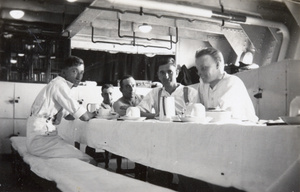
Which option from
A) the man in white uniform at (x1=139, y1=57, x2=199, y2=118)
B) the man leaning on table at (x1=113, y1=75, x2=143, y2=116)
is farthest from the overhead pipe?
the man in white uniform at (x1=139, y1=57, x2=199, y2=118)

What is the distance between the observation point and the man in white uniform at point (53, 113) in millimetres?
2609

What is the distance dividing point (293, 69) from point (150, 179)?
82.6 inches

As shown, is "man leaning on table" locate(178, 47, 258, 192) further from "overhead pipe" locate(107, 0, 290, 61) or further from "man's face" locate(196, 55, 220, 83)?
"overhead pipe" locate(107, 0, 290, 61)

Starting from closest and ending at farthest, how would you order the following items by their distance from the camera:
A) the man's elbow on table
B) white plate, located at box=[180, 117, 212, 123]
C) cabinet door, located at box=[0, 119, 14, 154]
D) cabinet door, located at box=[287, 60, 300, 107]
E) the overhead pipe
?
white plate, located at box=[180, 117, 212, 123] < the man's elbow on table < cabinet door, located at box=[287, 60, 300, 107] < the overhead pipe < cabinet door, located at box=[0, 119, 14, 154]

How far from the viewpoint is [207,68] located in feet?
7.80

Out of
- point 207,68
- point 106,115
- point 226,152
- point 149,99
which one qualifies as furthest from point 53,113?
point 226,152

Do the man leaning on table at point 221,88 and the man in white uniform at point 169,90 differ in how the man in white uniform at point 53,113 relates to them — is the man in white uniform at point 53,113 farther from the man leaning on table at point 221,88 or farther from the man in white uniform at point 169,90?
the man leaning on table at point 221,88

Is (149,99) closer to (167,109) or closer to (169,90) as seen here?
(169,90)

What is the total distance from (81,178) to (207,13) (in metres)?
4.23

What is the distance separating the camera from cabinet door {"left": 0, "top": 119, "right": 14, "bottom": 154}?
6.48 m

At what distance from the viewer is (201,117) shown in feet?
5.73

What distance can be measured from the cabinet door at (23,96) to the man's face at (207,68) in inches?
201

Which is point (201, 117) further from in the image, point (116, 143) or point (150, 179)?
point (150, 179)

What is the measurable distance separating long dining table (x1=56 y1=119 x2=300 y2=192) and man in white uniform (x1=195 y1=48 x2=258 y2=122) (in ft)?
2.18
